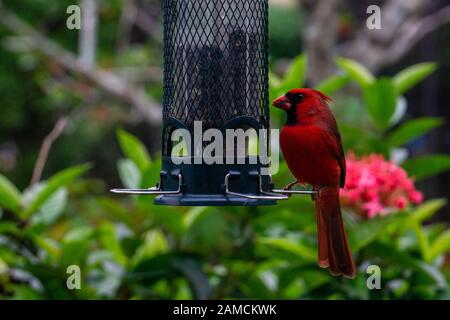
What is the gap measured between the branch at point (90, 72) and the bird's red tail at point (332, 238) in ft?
14.6

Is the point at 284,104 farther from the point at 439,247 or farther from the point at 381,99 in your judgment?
the point at 439,247

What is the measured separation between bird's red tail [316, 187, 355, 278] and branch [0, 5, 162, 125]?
446 centimetres

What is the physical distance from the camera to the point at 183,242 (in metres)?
3.78

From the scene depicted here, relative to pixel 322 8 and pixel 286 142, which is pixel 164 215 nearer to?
pixel 286 142

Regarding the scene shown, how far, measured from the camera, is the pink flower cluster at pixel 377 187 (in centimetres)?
337

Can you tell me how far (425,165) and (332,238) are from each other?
0.93 m

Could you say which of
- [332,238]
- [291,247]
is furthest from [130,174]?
[332,238]

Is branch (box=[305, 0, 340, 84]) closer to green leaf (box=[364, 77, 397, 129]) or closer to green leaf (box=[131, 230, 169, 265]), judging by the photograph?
green leaf (box=[364, 77, 397, 129])

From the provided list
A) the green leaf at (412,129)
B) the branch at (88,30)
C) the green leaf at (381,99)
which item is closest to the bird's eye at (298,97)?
the green leaf at (381,99)

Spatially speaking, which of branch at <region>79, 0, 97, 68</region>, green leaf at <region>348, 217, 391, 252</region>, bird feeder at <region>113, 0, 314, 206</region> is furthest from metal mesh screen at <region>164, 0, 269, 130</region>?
branch at <region>79, 0, 97, 68</region>

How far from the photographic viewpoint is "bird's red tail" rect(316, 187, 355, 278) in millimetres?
2939

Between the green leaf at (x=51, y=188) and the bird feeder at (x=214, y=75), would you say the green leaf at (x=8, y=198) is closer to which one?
the green leaf at (x=51, y=188)

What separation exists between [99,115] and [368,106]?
5.08m

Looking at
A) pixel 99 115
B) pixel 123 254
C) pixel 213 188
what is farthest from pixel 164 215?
pixel 99 115
